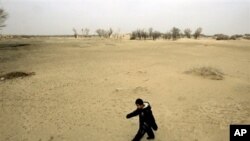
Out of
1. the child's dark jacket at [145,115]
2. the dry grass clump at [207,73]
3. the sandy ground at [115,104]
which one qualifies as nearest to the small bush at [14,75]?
the sandy ground at [115,104]

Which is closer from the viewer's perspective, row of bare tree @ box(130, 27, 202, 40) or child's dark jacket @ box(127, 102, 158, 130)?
child's dark jacket @ box(127, 102, 158, 130)

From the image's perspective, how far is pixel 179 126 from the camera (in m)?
8.66

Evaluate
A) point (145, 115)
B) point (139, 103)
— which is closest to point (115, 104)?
point (145, 115)

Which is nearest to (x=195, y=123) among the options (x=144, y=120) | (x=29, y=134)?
(x=144, y=120)

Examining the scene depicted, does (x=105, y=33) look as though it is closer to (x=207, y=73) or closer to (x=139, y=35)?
(x=139, y=35)

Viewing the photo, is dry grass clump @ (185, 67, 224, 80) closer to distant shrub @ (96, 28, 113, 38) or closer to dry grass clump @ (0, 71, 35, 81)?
dry grass clump @ (0, 71, 35, 81)

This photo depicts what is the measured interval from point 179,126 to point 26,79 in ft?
33.8

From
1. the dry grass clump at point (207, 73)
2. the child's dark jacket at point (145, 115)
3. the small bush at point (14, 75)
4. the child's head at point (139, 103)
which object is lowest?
the small bush at point (14, 75)

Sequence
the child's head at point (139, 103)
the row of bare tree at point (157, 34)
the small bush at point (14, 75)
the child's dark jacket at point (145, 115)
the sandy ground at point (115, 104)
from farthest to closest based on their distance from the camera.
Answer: the row of bare tree at point (157, 34) → the small bush at point (14, 75) → the sandy ground at point (115, 104) → the child's dark jacket at point (145, 115) → the child's head at point (139, 103)

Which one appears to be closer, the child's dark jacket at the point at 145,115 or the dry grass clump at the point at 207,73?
the child's dark jacket at the point at 145,115

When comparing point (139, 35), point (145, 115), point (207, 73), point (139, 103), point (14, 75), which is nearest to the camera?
point (139, 103)

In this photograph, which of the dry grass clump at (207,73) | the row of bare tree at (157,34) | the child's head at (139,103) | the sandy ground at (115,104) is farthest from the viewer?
the row of bare tree at (157,34)

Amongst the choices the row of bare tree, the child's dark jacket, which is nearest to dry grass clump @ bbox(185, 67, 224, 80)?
the child's dark jacket

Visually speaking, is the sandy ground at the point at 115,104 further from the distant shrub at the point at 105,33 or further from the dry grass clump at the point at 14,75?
the distant shrub at the point at 105,33
